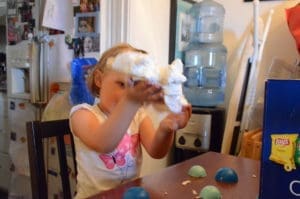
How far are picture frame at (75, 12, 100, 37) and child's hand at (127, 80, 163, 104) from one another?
1.06 meters

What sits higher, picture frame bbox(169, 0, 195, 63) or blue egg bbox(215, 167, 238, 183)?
picture frame bbox(169, 0, 195, 63)

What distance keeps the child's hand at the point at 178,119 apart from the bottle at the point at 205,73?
1.35 metres

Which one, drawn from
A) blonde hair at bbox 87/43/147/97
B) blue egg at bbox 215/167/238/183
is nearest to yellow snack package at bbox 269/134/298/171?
blue egg at bbox 215/167/238/183

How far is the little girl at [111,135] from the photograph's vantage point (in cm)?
74

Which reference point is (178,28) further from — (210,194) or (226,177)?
(210,194)

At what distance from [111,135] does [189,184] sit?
0.23m

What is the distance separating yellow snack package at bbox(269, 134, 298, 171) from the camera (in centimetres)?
44

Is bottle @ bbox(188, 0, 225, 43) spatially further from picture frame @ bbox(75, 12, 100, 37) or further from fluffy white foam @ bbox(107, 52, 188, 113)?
fluffy white foam @ bbox(107, 52, 188, 113)

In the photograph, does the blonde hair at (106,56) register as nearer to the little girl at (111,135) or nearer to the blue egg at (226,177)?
the little girl at (111,135)

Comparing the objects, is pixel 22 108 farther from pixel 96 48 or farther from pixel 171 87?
pixel 171 87

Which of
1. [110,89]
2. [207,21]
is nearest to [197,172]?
[110,89]

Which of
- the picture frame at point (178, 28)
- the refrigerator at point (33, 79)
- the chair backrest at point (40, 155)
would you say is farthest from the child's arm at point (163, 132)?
the picture frame at point (178, 28)

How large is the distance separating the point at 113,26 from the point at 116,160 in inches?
35.0

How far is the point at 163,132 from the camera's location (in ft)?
2.81
